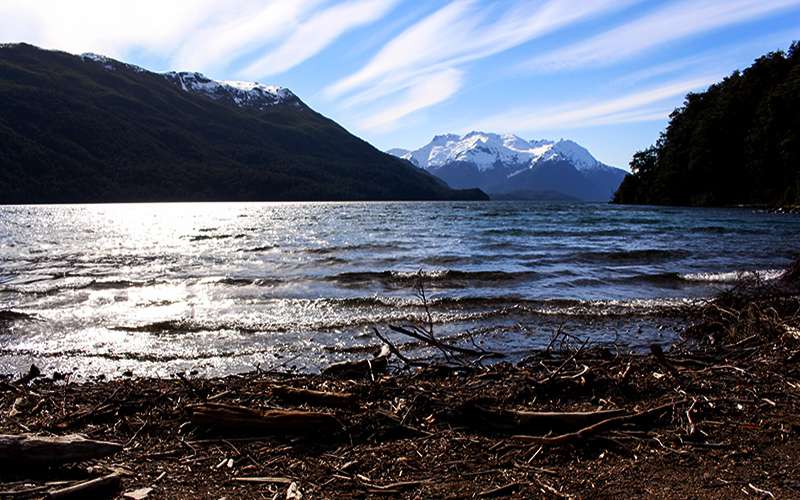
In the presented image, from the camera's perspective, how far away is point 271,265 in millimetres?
22531

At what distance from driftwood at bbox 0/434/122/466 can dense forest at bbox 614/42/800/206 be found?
87.0 meters

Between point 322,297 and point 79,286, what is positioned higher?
point 79,286

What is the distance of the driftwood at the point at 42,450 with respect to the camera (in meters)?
4.30

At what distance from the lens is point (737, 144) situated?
9269 cm

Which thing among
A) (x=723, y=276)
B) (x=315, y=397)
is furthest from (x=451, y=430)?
(x=723, y=276)

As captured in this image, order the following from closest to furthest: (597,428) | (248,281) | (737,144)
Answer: (597,428) → (248,281) → (737,144)

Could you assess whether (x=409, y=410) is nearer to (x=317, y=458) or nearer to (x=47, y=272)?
(x=317, y=458)

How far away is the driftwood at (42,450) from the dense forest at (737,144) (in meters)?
87.0

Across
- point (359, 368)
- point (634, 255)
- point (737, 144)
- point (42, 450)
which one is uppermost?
point (737, 144)

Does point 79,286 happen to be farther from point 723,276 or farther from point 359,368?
point 723,276

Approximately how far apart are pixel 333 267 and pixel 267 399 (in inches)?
596

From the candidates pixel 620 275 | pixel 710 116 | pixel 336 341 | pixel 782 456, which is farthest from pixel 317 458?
pixel 710 116

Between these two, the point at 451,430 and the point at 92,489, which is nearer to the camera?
the point at 92,489

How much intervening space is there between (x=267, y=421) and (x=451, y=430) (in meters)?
1.88
